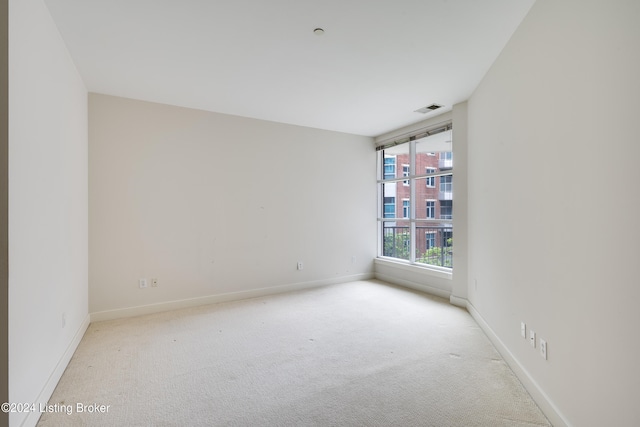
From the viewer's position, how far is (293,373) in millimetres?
2287

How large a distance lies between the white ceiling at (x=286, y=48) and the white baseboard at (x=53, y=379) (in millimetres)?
2493

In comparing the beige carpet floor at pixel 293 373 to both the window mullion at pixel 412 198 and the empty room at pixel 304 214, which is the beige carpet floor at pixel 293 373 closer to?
the empty room at pixel 304 214

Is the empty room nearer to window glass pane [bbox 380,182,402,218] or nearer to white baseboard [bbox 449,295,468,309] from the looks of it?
white baseboard [bbox 449,295,468,309]

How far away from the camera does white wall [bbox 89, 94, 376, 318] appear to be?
11.2 feet

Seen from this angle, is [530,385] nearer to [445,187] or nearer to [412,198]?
[445,187]

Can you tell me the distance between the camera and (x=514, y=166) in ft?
7.50

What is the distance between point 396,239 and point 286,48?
3.72m

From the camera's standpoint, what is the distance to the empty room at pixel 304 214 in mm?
1466

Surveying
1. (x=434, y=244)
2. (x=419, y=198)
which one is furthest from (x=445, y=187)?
(x=434, y=244)

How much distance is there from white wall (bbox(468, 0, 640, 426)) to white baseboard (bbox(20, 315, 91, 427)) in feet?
9.53

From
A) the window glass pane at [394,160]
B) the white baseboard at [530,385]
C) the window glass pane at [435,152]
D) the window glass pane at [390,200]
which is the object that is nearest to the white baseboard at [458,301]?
the white baseboard at [530,385]

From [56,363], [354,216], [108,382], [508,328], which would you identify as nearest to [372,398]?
[508,328]

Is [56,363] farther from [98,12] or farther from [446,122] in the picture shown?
[446,122]

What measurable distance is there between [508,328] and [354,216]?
312cm
